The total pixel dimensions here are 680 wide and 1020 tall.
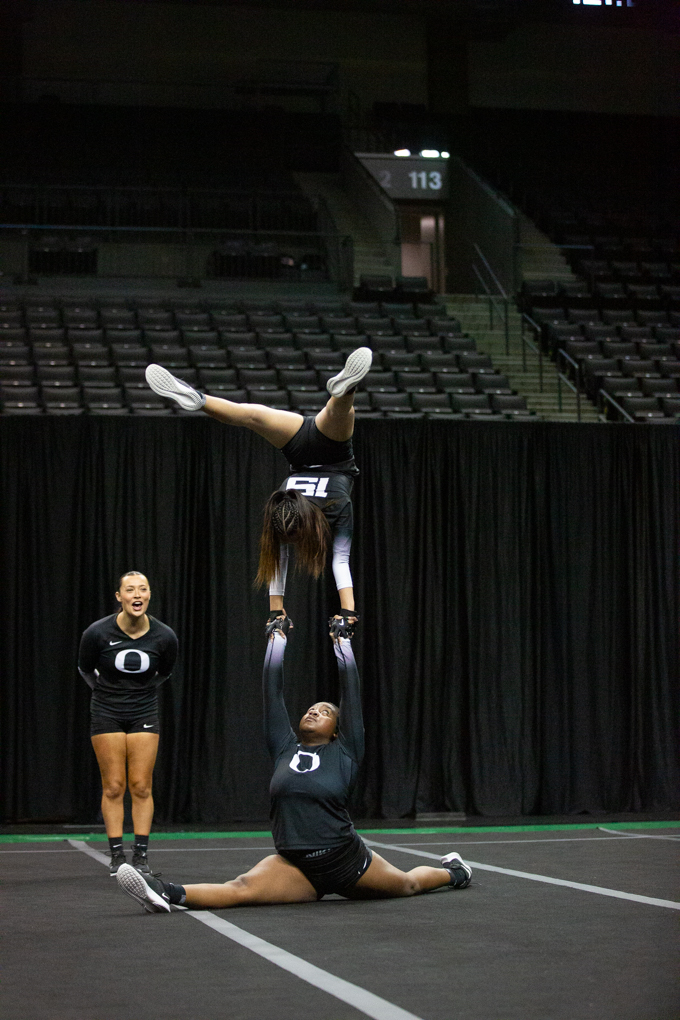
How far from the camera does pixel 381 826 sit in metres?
8.67

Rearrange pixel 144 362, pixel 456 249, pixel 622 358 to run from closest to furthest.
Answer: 1. pixel 144 362
2. pixel 622 358
3. pixel 456 249

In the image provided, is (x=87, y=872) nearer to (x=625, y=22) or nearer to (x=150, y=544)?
(x=150, y=544)

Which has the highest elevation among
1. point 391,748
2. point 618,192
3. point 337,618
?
point 618,192

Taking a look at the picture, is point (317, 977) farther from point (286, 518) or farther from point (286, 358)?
point (286, 358)

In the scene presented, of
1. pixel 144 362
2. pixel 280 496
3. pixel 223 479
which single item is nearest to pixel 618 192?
pixel 144 362

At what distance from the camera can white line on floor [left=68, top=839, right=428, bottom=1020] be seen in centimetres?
314

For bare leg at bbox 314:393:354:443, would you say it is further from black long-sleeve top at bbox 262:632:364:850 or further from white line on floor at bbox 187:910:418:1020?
white line on floor at bbox 187:910:418:1020

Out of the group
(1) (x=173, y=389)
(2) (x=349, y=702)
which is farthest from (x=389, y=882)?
(1) (x=173, y=389)

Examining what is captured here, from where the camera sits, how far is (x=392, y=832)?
27.2 ft

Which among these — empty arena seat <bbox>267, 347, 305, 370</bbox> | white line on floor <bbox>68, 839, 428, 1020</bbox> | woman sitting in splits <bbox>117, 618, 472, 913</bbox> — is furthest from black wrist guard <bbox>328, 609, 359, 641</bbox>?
empty arena seat <bbox>267, 347, 305, 370</bbox>

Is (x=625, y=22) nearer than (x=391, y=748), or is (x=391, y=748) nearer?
(x=391, y=748)

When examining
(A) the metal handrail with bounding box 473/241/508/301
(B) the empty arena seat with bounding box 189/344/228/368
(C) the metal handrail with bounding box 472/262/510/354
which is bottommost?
(B) the empty arena seat with bounding box 189/344/228/368

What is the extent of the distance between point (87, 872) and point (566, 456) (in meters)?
5.25

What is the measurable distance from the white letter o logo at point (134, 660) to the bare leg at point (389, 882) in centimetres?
183
